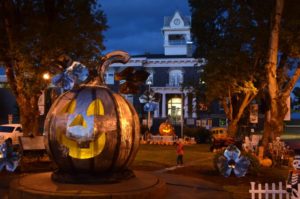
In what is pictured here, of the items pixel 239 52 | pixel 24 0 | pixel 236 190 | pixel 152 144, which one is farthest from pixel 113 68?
pixel 236 190

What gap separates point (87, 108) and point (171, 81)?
161 ft

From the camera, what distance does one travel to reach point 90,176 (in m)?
9.58

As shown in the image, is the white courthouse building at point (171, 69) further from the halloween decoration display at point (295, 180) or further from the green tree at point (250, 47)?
the halloween decoration display at point (295, 180)

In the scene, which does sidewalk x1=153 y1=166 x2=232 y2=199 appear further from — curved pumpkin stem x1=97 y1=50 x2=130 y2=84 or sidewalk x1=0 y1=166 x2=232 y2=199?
curved pumpkin stem x1=97 y1=50 x2=130 y2=84

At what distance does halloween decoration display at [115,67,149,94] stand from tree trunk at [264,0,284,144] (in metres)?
10.2

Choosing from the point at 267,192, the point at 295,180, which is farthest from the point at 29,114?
the point at 295,180

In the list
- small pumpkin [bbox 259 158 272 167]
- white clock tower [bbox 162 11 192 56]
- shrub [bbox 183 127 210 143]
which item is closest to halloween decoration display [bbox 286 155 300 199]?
small pumpkin [bbox 259 158 272 167]

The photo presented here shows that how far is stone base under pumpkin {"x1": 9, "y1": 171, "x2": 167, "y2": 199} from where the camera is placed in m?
8.55

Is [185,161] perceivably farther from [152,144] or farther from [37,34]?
[152,144]

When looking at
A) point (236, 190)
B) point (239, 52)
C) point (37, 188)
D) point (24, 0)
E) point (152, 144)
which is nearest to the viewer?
point (37, 188)

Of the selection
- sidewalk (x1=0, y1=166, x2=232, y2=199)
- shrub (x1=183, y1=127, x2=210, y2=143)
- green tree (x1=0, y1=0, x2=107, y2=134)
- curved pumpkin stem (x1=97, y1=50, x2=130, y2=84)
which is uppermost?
green tree (x1=0, y1=0, x2=107, y2=134)

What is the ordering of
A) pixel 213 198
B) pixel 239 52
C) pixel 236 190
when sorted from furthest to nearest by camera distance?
1. pixel 239 52
2. pixel 236 190
3. pixel 213 198

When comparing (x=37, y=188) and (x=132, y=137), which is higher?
(x=132, y=137)

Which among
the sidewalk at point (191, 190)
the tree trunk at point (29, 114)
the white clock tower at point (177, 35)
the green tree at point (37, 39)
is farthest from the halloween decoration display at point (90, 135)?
the white clock tower at point (177, 35)
